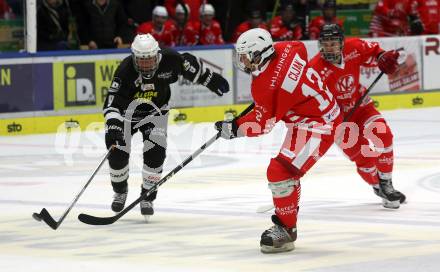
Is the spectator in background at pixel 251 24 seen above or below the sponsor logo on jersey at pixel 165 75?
above

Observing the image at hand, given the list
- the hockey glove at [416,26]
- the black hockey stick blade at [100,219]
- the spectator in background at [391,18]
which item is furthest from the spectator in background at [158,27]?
the black hockey stick blade at [100,219]

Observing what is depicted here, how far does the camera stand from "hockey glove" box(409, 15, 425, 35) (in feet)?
64.4

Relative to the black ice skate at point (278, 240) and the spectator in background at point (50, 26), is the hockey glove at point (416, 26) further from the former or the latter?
the black ice skate at point (278, 240)

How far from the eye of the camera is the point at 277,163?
754 cm

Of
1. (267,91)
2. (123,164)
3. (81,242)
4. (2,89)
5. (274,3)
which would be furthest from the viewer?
(274,3)

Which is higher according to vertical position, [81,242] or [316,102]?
[316,102]

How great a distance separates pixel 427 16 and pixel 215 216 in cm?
1158

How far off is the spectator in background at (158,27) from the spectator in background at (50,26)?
1.21 metres

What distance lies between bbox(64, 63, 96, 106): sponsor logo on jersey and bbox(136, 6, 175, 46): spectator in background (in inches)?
58.3

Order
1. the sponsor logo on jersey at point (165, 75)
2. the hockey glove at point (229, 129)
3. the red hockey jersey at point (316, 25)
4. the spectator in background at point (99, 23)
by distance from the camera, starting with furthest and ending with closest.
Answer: the red hockey jersey at point (316, 25), the spectator in background at point (99, 23), the sponsor logo on jersey at point (165, 75), the hockey glove at point (229, 129)

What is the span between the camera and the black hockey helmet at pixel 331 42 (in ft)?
31.0

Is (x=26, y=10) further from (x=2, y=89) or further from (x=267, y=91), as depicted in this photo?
(x=267, y=91)

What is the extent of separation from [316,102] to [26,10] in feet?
26.8

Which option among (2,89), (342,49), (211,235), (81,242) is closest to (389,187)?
(342,49)
